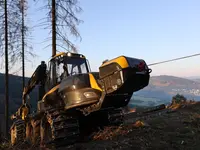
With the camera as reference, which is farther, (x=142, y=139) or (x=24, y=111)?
(x=24, y=111)

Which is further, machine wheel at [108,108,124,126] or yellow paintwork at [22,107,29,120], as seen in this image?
yellow paintwork at [22,107,29,120]

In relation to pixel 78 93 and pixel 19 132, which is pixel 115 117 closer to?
pixel 78 93

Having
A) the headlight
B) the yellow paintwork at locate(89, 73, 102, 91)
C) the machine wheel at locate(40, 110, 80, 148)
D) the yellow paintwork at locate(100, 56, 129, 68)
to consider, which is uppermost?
the yellow paintwork at locate(100, 56, 129, 68)

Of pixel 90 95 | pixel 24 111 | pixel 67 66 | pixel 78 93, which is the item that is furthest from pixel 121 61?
pixel 24 111

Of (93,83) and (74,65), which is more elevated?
(74,65)

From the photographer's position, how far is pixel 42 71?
40.1ft

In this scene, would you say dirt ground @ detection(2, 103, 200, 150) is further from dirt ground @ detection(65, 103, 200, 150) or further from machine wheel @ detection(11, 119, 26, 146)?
machine wheel @ detection(11, 119, 26, 146)

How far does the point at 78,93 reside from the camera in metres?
9.10

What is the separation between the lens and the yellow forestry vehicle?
8164 mm

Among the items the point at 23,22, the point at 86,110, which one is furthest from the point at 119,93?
the point at 23,22

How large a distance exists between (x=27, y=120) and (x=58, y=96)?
3.77m

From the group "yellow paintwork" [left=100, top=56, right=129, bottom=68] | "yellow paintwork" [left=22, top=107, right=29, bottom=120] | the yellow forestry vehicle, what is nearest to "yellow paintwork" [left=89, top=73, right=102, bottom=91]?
the yellow forestry vehicle

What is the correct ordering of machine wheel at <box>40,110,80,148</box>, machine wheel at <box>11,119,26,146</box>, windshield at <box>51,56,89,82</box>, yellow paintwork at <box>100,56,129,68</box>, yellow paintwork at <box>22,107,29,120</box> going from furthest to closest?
yellow paintwork at <box>22,107,29,120</box>
machine wheel at <box>11,119,26,146</box>
windshield at <box>51,56,89,82</box>
machine wheel at <box>40,110,80,148</box>
yellow paintwork at <box>100,56,129,68</box>

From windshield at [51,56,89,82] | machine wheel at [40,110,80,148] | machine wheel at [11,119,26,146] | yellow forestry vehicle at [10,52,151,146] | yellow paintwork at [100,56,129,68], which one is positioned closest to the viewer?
yellow paintwork at [100,56,129,68]
